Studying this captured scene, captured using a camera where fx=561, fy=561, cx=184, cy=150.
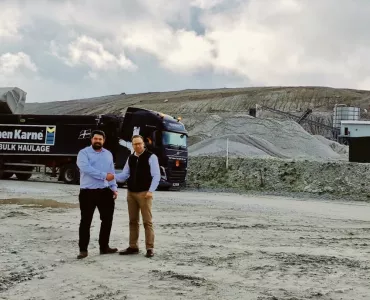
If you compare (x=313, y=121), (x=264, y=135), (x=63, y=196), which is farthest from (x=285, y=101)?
(x=63, y=196)

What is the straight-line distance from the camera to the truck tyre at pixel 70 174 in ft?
91.1

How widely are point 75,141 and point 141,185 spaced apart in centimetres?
2037

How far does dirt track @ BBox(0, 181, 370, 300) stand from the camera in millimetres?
6504

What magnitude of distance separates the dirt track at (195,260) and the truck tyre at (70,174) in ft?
41.3

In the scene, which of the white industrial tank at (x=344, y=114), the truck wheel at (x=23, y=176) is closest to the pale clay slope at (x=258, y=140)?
the truck wheel at (x=23, y=176)

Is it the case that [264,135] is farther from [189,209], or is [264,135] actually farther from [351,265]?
[351,265]

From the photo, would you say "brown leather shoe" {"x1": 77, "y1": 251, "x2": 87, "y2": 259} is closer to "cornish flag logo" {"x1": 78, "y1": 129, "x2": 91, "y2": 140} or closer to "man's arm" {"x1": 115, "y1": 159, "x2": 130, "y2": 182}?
"man's arm" {"x1": 115, "y1": 159, "x2": 130, "y2": 182}

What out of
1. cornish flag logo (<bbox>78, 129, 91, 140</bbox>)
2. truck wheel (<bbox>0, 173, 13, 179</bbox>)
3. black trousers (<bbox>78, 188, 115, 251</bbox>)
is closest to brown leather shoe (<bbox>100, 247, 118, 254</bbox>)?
black trousers (<bbox>78, 188, 115, 251</bbox>)

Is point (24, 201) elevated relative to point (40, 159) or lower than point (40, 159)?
lower

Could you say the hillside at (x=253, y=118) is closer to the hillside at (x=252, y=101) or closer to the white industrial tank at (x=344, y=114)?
the hillside at (x=252, y=101)

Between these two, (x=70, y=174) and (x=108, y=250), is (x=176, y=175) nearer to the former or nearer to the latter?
(x=70, y=174)

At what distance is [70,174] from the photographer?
28.2 meters

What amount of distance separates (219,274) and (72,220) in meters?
6.64

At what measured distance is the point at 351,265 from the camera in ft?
27.4
